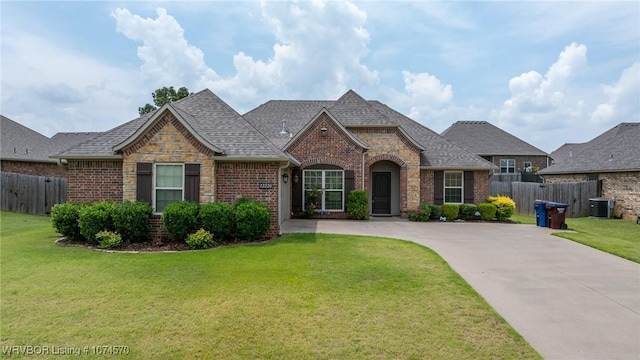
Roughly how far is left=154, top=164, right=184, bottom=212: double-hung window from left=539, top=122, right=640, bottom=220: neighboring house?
844 inches

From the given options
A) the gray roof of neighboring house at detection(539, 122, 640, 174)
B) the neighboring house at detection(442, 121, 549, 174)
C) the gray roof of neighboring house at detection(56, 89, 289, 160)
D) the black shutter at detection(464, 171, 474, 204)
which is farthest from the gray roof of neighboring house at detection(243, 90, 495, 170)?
the neighboring house at detection(442, 121, 549, 174)

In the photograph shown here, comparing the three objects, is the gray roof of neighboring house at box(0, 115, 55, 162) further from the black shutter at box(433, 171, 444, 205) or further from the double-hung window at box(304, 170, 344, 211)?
the black shutter at box(433, 171, 444, 205)

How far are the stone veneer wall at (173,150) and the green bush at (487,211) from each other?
1281 centimetres

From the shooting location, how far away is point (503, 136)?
128 feet

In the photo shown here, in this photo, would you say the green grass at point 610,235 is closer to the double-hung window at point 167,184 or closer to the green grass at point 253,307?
the green grass at point 253,307

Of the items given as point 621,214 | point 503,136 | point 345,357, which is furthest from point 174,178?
point 503,136

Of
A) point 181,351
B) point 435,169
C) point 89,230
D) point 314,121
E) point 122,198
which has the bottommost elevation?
point 181,351

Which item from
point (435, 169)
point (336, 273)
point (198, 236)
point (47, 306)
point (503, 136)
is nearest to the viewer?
point (47, 306)

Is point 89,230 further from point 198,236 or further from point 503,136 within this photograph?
point 503,136

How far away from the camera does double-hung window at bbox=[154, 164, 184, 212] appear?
11477mm

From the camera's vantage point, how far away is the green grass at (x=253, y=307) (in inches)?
177

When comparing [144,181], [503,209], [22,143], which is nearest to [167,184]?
[144,181]

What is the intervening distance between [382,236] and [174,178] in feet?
22.9

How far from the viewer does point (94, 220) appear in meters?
10.4
